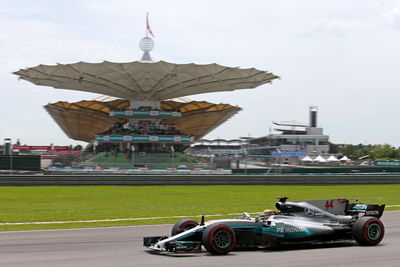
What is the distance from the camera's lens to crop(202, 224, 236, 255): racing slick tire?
32.1 feet

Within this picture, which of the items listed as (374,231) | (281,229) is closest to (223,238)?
(281,229)

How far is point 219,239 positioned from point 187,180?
26.7m

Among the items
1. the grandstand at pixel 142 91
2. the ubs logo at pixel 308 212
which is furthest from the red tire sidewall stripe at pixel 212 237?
the grandstand at pixel 142 91

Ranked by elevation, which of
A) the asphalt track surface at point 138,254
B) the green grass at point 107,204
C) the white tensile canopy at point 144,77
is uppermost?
the white tensile canopy at point 144,77

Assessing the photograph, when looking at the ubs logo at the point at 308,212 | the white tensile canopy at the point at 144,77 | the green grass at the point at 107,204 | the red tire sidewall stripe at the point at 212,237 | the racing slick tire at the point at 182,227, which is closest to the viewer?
the red tire sidewall stripe at the point at 212,237

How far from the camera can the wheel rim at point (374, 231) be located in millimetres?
11172

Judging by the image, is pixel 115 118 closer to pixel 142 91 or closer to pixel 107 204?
pixel 142 91

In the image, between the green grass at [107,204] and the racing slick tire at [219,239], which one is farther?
the green grass at [107,204]

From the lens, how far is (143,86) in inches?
3022

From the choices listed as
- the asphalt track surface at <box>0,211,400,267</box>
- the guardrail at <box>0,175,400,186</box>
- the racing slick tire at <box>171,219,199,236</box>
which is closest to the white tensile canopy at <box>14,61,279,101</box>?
the guardrail at <box>0,175,400,186</box>

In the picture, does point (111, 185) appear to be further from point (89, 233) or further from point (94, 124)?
point (94, 124)

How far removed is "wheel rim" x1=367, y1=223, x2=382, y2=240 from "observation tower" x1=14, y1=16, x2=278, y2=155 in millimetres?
55528

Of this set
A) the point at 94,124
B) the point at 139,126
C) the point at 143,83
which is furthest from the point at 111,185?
the point at 94,124

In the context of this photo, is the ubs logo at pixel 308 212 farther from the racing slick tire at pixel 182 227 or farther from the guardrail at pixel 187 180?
the guardrail at pixel 187 180
